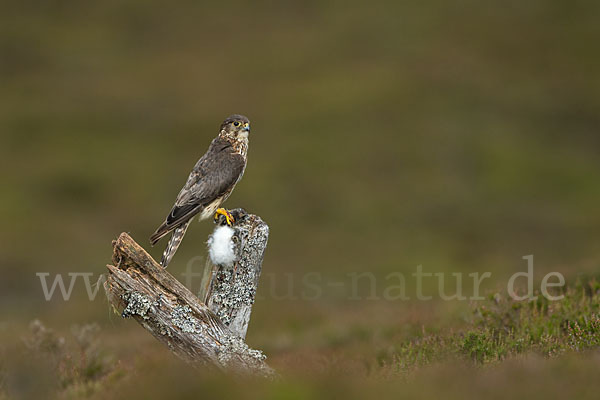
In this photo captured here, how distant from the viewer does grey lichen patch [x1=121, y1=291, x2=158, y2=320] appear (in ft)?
21.4

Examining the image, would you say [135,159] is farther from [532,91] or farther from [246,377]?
[246,377]

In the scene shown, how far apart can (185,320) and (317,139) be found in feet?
113

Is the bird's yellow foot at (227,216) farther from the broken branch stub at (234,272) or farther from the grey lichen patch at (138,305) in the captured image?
the grey lichen patch at (138,305)

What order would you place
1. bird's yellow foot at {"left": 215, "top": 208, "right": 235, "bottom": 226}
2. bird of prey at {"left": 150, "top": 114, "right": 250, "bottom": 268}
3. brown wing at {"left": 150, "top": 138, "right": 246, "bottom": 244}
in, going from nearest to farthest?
bird's yellow foot at {"left": 215, "top": 208, "right": 235, "bottom": 226}
bird of prey at {"left": 150, "top": 114, "right": 250, "bottom": 268}
brown wing at {"left": 150, "top": 138, "right": 246, "bottom": 244}

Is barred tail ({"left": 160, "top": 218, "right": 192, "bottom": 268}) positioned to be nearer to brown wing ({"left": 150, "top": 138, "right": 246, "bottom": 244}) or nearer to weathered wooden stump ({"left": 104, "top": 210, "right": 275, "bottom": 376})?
brown wing ({"left": 150, "top": 138, "right": 246, "bottom": 244})

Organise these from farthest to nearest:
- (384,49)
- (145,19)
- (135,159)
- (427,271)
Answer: (145,19) < (384,49) < (135,159) < (427,271)

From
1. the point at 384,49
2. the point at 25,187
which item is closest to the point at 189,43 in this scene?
the point at 384,49

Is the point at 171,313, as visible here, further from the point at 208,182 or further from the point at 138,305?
the point at 208,182

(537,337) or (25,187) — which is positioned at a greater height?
(25,187)

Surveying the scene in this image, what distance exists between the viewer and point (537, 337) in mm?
7672

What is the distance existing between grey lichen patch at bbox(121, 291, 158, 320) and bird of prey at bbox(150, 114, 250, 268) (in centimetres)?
112

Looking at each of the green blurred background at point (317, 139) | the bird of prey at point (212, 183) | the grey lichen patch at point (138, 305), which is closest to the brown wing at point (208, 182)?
the bird of prey at point (212, 183)

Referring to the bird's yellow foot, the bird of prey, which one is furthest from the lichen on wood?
the bird's yellow foot

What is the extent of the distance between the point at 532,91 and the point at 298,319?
36.0 metres
